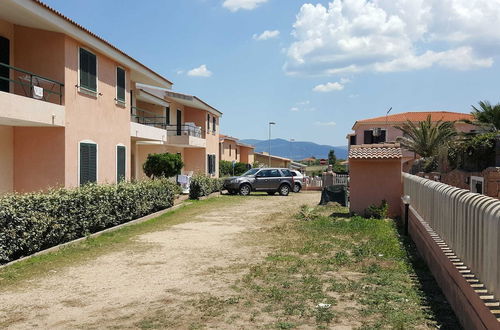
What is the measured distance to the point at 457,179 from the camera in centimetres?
1153

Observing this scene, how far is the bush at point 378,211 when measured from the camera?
581 inches

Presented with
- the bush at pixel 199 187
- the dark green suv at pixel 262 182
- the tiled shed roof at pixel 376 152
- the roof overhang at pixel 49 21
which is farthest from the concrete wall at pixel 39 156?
the dark green suv at pixel 262 182

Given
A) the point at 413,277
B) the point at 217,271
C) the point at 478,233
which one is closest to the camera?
the point at 478,233

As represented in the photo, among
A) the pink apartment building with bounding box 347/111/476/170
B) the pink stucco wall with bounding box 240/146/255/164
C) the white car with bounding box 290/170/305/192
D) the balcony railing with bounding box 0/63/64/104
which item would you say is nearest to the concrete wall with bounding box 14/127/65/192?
the balcony railing with bounding box 0/63/64/104

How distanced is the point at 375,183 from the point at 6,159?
1138 centimetres

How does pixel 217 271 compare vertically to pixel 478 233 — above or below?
below

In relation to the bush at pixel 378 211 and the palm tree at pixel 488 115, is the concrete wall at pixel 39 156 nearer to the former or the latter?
the bush at pixel 378 211

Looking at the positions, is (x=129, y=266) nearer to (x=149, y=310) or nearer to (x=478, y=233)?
(x=149, y=310)

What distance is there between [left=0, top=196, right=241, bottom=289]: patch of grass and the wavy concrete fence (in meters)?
6.34

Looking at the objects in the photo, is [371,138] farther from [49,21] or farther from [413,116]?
[49,21]

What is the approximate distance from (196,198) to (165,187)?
5.94m

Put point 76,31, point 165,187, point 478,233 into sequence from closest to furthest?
point 478,233 → point 76,31 → point 165,187

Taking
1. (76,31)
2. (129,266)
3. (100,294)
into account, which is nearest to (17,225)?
(129,266)

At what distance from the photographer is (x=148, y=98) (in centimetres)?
2455
